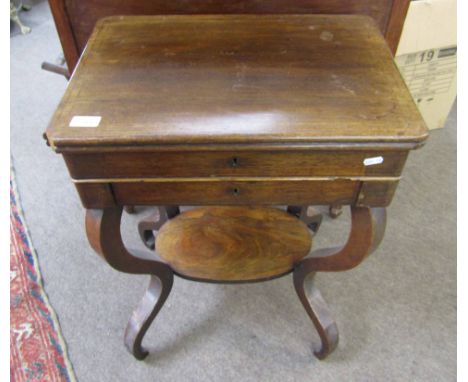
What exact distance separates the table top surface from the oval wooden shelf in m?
0.48

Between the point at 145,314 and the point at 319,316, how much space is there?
17.9 inches

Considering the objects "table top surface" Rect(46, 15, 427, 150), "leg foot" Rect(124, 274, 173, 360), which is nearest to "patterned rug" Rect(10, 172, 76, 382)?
"leg foot" Rect(124, 274, 173, 360)

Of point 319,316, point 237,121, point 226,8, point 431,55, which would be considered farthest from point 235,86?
point 431,55

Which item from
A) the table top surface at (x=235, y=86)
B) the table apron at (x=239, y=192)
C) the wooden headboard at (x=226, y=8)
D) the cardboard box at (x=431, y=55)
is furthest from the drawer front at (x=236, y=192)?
the cardboard box at (x=431, y=55)

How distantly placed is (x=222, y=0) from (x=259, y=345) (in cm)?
92

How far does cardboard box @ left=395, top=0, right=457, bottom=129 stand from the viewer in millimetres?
1423

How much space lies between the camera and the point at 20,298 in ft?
4.21

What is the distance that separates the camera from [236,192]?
79 centimetres

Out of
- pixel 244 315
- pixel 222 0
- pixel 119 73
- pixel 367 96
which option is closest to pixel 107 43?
pixel 119 73

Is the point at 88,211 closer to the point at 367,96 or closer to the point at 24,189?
the point at 367,96

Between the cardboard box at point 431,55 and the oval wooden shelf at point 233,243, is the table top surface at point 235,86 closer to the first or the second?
the oval wooden shelf at point 233,243

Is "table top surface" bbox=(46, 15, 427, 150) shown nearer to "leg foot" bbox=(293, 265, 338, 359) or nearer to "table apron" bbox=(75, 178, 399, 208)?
"table apron" bbox=(75, 178, 399, 208)

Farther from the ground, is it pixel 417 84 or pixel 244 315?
pixel 417 84

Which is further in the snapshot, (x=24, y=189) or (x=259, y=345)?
(x=24, y=189)
